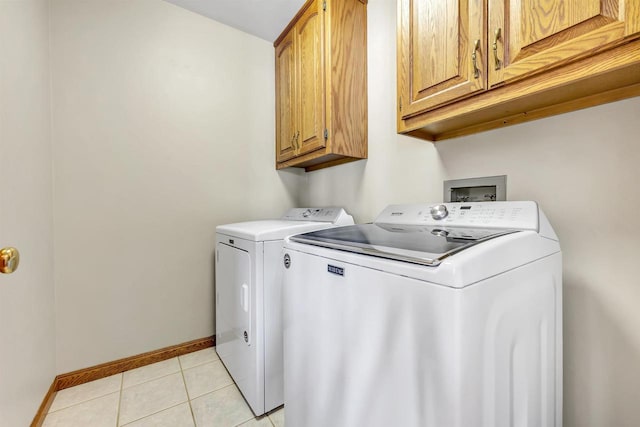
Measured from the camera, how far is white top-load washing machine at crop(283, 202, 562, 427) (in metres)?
0.58

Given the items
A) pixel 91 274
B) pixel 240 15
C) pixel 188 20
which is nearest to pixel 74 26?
pixel 188 20

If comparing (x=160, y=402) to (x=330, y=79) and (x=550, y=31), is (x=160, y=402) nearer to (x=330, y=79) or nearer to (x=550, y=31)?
(x=330, y=79)

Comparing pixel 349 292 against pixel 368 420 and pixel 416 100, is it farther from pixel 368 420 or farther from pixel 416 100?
pixel 416 100

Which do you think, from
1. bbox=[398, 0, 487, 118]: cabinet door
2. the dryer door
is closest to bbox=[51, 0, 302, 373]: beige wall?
the dryer door

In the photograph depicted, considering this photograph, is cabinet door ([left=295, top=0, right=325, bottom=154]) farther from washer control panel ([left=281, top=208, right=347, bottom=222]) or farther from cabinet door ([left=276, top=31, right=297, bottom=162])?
washer control panel ([left=281, top=208, right=347, bottom=222])

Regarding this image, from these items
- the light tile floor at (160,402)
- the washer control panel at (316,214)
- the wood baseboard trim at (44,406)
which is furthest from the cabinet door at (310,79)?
the wood baseboard trim at (44,406)

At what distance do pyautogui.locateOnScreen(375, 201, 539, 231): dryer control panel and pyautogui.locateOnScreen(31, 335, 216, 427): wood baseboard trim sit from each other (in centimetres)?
167

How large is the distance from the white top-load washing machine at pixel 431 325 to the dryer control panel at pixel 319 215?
707 millimetres

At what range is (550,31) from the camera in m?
0.74

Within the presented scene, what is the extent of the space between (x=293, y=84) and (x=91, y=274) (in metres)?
1.84

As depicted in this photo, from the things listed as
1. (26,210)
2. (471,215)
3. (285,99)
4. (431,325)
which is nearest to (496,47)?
(471,215)

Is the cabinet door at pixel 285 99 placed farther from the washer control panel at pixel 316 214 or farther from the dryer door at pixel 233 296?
the dryer door at pixel 233 296

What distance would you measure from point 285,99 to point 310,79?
0.38 metres

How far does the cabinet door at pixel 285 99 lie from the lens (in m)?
2.04
